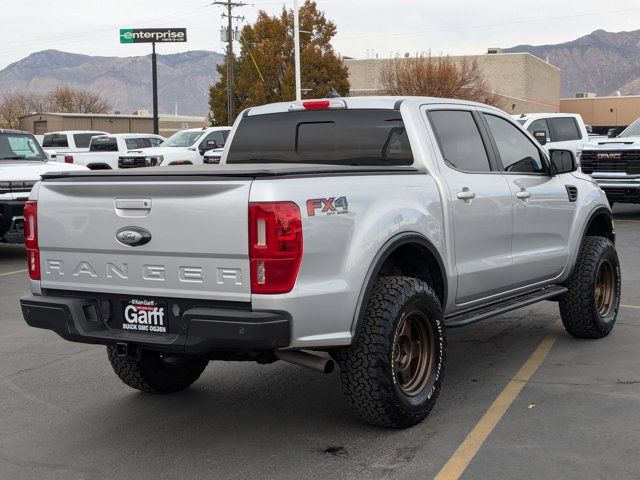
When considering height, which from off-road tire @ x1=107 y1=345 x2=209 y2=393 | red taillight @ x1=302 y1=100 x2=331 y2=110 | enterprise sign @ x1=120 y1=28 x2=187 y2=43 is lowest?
off-road tire @ x1=107 y1=345 x2=209 y2=393

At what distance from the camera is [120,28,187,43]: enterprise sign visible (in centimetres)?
6953

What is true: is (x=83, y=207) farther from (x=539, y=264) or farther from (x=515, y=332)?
(x=515, y=332)

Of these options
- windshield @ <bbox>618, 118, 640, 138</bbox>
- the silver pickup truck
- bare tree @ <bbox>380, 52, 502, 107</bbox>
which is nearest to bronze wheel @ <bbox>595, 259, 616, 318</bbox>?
the silver pickup truck

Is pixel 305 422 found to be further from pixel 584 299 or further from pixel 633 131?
pixel 633 131

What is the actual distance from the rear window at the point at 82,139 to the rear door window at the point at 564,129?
58.5 ft

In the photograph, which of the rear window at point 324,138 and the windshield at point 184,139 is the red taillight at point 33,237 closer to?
the rear window at point 324,138

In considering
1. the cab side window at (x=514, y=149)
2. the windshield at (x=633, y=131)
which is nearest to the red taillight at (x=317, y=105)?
the cab side window at (x=514, y=149)

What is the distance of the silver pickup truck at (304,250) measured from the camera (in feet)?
14.5

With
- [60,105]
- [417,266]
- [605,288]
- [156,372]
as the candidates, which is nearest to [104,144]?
[605,288]

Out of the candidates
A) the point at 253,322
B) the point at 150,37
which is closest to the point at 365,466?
the point at 253,322

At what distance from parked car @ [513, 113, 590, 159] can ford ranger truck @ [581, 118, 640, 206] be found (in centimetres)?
243

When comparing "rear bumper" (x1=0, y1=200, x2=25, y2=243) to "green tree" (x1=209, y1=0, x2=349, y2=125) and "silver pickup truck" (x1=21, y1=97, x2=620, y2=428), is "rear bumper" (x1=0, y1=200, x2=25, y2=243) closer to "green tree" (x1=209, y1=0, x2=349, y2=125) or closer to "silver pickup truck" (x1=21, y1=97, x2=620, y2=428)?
"silver pickup truck" (x1=21, y1=97, x2=620, y2=428)

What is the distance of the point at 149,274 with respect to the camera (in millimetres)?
4645

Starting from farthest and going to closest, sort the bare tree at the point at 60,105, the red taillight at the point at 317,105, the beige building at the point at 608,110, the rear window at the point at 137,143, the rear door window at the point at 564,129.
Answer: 1. the bare tree at the point at 60,105
2. the beige building at the point at 608,110
3. the rear window at the point at 137,143
4. the rear door window at the point at 564,129
5. the red taillight at the point at 317,105
